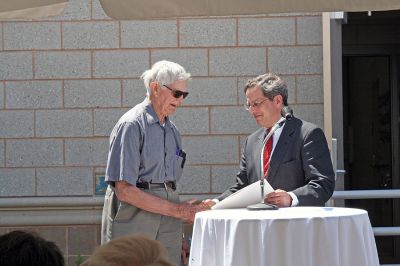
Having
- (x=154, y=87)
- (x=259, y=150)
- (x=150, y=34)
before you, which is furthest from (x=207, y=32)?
(x=259, y=150)

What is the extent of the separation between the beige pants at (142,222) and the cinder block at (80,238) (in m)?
2.01

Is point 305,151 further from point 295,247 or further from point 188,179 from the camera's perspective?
point 188,179

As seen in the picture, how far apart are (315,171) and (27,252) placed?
254 centimetres

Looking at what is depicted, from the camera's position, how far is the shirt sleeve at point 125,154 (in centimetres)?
502

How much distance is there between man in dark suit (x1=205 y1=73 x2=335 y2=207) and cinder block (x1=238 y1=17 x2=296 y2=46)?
237 cm

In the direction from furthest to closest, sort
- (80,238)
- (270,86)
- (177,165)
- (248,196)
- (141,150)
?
(80,238), (177,165), (141,150), (270,86), (248,196)

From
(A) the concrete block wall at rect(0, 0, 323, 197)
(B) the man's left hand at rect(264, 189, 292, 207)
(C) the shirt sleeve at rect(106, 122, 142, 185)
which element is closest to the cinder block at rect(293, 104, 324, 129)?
(A) the concrete block wall at rect(0, 0, 323, 197)

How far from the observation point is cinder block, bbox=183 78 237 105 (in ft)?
24.2

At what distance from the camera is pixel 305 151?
4922 millimetres

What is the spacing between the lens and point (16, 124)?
7.42 m

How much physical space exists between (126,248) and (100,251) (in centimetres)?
7

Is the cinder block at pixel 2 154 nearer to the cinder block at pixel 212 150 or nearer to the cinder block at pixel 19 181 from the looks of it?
the cinder block at pixel 19 181

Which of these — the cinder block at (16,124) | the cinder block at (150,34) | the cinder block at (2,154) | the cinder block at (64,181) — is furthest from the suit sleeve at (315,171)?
the cinder block at (2,154)

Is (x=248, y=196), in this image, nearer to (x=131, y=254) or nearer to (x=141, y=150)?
(x=141, y=150)
